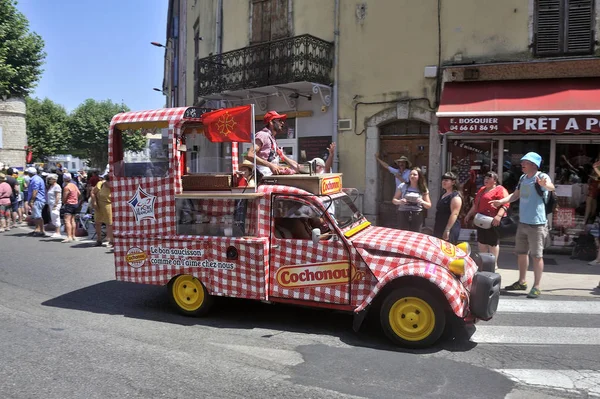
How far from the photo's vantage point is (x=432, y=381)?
13.1 feet

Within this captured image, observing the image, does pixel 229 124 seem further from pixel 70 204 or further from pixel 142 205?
pixel 70 204

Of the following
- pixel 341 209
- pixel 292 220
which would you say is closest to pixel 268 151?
pixel 292 220

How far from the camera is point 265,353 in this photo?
15.3ft

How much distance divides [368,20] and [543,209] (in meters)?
7.29

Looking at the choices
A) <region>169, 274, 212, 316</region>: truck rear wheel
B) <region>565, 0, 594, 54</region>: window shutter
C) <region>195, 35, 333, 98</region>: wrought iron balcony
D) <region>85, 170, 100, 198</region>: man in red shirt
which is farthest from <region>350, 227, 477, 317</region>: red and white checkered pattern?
<region>85, 170, 100, 198</region>: man in red shirt

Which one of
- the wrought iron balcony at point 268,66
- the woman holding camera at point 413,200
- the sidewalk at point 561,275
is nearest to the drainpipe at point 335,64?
the wrought iron balcony at point 268,66

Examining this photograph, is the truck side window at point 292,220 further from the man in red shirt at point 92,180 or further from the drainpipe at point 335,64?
the man in red shirt at point 92,180

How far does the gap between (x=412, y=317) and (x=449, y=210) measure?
9.74 ft

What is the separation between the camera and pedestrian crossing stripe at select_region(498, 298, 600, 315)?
243 inches

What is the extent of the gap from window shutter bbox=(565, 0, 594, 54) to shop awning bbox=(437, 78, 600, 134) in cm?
77

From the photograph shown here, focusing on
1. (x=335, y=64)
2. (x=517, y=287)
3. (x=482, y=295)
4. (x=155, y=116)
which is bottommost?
(x=517, y=287)

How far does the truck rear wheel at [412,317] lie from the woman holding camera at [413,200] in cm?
330

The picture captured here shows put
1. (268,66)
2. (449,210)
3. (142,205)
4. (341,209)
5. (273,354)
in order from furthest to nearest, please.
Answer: (268,66), (449,210), (142,205), (341,209), (273,354)

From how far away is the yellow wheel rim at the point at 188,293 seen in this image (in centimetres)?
572
